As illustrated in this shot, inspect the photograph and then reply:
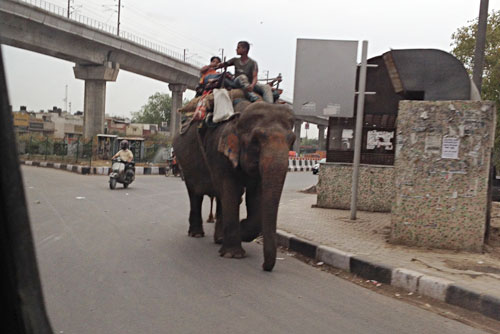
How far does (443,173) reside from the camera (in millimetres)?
6543

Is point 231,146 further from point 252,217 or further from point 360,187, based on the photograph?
point 360,187

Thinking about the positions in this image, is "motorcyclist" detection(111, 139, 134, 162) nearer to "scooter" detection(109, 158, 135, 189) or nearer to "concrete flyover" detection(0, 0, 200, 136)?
"scooter" detection(109, 158, 135, 189)

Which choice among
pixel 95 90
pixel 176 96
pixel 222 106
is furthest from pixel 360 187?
pixel 176 96

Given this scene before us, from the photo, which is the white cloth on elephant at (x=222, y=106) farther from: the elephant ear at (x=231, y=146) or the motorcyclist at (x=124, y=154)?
the motorcyclist at (x=124, y=154)

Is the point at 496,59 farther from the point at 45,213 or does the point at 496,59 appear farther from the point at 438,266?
the point at 45,213

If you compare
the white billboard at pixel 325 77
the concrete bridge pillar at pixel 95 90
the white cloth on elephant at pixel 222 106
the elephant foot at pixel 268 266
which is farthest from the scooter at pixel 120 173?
the concrete bridge pillar at pixel 95 90

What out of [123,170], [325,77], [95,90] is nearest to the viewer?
[325,77]

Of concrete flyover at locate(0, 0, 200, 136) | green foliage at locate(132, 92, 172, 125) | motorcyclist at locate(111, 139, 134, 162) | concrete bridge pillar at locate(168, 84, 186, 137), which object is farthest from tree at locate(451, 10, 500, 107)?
green foliage at locate(132, 92, 172, 125)

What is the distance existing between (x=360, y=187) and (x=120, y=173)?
8022mm

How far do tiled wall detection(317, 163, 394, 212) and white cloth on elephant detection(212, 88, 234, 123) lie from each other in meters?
4.99

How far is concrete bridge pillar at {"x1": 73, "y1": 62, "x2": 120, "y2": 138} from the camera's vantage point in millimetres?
32281

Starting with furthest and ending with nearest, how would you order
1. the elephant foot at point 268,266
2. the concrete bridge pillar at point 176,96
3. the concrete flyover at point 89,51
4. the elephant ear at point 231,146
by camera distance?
the concrete bridge pillar at point 176,96 → the concrete flyover at point 89,51 → the elephant ear at point 231,146 → the elephant foot at point 268,266

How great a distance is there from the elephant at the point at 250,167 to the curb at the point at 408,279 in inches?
36.1

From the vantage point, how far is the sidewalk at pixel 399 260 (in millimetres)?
4590
